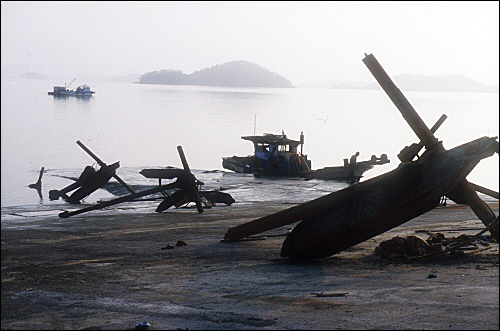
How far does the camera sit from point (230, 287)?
1002 cm

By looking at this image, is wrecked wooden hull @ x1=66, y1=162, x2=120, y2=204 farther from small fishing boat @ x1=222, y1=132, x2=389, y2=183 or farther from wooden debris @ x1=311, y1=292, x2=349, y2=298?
small fishing boat @ x1=222, y1=132, x2=389, y2=183

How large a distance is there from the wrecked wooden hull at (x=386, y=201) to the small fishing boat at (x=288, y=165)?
29.1 m

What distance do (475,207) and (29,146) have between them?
178 ft

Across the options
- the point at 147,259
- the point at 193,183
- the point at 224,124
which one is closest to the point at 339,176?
the point at 193,183

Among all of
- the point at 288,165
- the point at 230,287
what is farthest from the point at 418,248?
the point at 288,165

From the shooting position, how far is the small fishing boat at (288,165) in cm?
4134

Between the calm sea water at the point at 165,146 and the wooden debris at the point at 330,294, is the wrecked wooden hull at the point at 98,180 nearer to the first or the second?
the calm sea water at the point at 165,146

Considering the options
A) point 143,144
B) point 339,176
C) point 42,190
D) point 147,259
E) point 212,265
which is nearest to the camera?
point 212,265

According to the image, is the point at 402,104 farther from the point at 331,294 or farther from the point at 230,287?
the point at 230,287

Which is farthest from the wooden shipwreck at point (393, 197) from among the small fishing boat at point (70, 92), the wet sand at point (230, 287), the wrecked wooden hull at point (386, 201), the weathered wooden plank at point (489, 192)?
the small fishing boat at point (70, 92)

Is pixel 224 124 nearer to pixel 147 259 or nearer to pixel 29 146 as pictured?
pixel 29 146

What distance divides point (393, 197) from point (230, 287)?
3128mm

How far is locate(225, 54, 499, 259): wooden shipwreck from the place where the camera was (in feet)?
34.7

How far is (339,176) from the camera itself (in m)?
41.2
